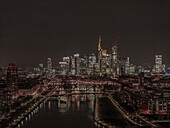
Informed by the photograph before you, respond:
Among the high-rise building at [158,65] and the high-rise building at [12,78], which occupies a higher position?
the high-rise building at [158,65]

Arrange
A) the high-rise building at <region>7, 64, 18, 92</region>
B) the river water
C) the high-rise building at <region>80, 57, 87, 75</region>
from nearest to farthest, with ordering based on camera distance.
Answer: the river water, the high-rise building at <region>7, 64, 18, 92</region>, the high-rise building at <region>80, 57, 87, 75</region>

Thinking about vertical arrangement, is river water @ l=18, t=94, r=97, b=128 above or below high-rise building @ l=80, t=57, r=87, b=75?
below

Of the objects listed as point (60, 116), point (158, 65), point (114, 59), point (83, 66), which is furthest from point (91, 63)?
point (60, 116)

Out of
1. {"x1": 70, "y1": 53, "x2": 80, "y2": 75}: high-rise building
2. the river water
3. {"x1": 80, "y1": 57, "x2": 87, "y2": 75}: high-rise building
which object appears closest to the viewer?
the river water

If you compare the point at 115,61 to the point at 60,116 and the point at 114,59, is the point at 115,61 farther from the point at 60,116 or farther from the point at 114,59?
the point at 60,116

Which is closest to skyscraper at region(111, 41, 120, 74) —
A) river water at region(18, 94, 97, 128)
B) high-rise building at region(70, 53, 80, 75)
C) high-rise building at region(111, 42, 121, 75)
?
high-rise building at region(111, 42, 121, 75)

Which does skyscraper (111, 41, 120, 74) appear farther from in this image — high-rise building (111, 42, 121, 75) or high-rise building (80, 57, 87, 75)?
high-rise building (80, 57, 87, 75)

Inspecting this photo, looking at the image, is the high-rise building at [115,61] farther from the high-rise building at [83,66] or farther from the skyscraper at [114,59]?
the high-rise building at [83,66]

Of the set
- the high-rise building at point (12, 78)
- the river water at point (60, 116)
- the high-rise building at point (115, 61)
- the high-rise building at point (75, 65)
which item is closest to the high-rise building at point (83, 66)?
the high-rise building at point (75, 65)

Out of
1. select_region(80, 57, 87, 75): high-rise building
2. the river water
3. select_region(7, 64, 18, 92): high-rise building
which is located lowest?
the river water
